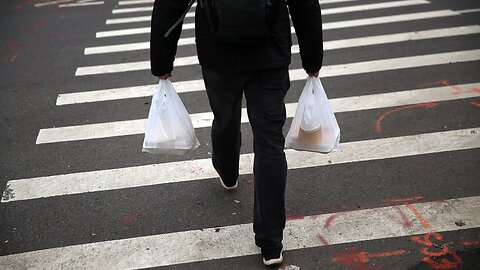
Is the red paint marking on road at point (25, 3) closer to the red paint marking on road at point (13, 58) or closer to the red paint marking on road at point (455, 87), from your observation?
the red paint marking on road at point (13, 58)

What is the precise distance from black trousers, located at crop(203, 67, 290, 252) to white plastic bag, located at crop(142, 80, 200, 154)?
318 mm

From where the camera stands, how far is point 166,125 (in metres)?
3.76

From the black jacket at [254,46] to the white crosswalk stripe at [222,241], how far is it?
3.75 ft

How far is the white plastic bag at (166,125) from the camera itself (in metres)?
3.74

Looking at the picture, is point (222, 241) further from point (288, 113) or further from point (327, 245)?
point (288, 113)

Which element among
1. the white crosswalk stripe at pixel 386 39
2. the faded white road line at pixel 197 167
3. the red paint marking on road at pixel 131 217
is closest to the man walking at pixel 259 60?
the red paint marking on road at pixel 131 217

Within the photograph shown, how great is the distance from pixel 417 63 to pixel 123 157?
147 inches

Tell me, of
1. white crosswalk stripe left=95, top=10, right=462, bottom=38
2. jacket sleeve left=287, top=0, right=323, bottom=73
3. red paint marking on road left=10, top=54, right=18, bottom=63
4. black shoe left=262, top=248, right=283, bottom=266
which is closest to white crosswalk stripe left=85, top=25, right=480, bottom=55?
white crosswalk stripe left=95, top=10, right=462, bottom=38

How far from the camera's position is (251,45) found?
322 centimetres

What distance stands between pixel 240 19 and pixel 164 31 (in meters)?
0.53

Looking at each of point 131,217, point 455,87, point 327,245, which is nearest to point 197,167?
point 131,217

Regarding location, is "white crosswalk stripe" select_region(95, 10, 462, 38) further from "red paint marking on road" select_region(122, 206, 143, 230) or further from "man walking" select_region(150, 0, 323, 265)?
"man walking" select_region(150, 0, 323, 265)

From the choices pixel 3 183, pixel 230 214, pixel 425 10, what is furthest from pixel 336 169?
pixel 425 10

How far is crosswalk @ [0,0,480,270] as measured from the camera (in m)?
3.76
